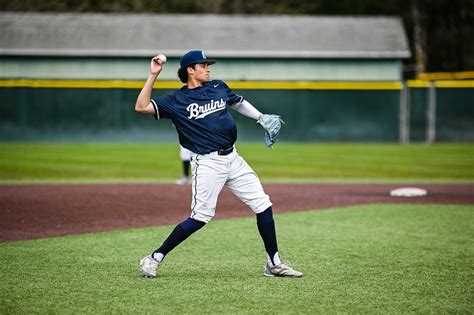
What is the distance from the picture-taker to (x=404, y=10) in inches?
1949

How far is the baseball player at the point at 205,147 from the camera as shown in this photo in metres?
6.39

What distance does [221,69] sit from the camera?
33594 millimetres

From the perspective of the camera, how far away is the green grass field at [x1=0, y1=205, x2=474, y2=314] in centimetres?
541

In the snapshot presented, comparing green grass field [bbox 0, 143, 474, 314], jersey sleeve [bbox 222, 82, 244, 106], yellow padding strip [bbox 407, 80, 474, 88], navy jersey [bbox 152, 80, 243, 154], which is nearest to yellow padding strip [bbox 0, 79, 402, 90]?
yellow padding strip [bbox 407, 80, 474, 88]

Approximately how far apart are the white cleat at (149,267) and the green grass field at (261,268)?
76 millimetres

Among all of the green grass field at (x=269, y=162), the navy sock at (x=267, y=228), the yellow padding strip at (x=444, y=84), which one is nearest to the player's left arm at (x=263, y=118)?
the navy sock at (x=267, y=228)

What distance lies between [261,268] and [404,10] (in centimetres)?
4492

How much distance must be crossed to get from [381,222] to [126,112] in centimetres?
1756

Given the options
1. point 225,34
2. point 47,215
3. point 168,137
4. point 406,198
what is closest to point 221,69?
point 225,34

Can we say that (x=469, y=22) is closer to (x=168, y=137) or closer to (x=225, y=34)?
(x=225, y=34)

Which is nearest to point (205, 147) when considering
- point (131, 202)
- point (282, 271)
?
point (282, 271)

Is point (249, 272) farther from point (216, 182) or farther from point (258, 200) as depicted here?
point (216, 182)

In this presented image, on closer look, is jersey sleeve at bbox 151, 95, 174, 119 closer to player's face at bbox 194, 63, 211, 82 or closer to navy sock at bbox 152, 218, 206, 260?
player's face at bbox 194, 63, 211, 82

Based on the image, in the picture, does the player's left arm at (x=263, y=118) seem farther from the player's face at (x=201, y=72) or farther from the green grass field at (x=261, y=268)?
the green grass field at (x=261, y=268)
